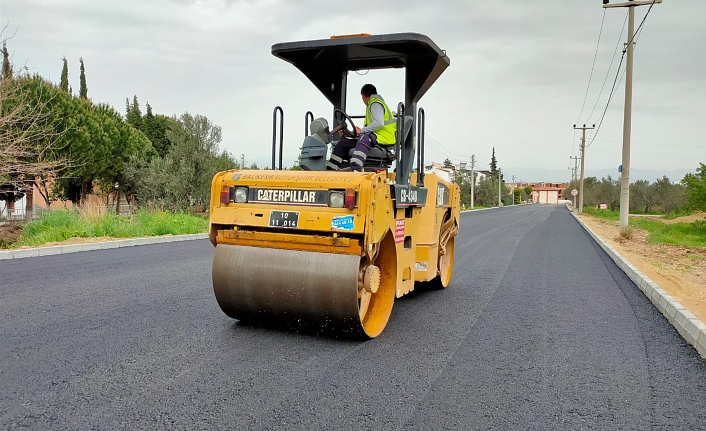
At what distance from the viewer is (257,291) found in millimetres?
4445

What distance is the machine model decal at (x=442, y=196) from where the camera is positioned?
250 inches

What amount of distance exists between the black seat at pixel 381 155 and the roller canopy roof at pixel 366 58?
32 centimetres

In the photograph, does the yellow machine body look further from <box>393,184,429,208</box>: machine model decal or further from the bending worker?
the bending worker

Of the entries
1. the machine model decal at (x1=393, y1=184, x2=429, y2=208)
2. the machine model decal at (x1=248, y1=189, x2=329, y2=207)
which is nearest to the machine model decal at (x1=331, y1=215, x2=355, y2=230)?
the machine model decal at (x1=248, y1=189, x2=329, y2=207)

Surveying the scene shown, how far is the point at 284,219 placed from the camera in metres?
4.30

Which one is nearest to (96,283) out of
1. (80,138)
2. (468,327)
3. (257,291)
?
(257,291)

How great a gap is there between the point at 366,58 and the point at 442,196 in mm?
1899

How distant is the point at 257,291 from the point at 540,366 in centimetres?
224

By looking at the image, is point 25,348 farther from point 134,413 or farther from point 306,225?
point 306,225

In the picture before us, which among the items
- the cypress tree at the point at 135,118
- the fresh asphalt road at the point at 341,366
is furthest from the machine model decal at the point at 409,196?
the cypress tree at the point at 135,118

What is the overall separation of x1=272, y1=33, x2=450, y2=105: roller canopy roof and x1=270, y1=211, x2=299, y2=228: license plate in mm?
1876

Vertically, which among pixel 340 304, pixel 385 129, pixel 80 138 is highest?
pixel 80 138

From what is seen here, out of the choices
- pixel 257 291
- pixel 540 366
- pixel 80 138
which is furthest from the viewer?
pixel 80 138

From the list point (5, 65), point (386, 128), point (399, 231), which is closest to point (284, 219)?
point (399, 231)
